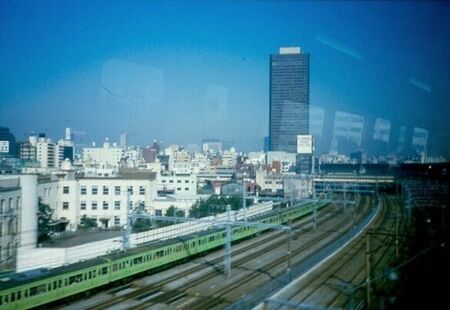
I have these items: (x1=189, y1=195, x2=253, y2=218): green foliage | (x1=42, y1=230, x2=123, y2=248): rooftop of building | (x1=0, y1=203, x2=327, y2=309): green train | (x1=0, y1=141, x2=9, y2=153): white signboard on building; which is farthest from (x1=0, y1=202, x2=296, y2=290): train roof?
(x1=0, y1=141, x2=9, y2=153): white signboard on building

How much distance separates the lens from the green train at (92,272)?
20.9 ft

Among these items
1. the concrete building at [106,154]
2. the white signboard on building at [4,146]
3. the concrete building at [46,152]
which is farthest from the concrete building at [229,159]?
the white signboard on building at [4,146]

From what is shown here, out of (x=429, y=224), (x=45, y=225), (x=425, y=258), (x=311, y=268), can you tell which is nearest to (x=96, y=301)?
(x=311, y=268)

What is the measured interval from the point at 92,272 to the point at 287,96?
44.4 meters

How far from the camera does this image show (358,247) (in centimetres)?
1200

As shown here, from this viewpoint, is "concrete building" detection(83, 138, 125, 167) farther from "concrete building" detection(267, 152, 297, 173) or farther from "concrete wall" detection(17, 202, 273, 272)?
"concrete wall" detection(17, 202, 273, 272)

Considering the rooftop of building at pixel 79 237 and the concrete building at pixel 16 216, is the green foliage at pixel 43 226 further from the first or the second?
the concrete building at pixel 16 216

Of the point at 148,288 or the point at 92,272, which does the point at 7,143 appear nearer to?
the point at 92,272

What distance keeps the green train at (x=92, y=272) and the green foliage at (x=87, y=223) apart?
6703 mm

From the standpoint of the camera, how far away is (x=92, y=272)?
779cm

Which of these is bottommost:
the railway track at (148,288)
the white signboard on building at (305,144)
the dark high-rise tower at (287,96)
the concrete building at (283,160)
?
the railway track at (148,288)

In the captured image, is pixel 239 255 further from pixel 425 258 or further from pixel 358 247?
pixel 425 258

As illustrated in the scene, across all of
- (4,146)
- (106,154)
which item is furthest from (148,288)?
(106,154)

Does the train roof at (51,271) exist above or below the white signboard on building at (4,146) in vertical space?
below
